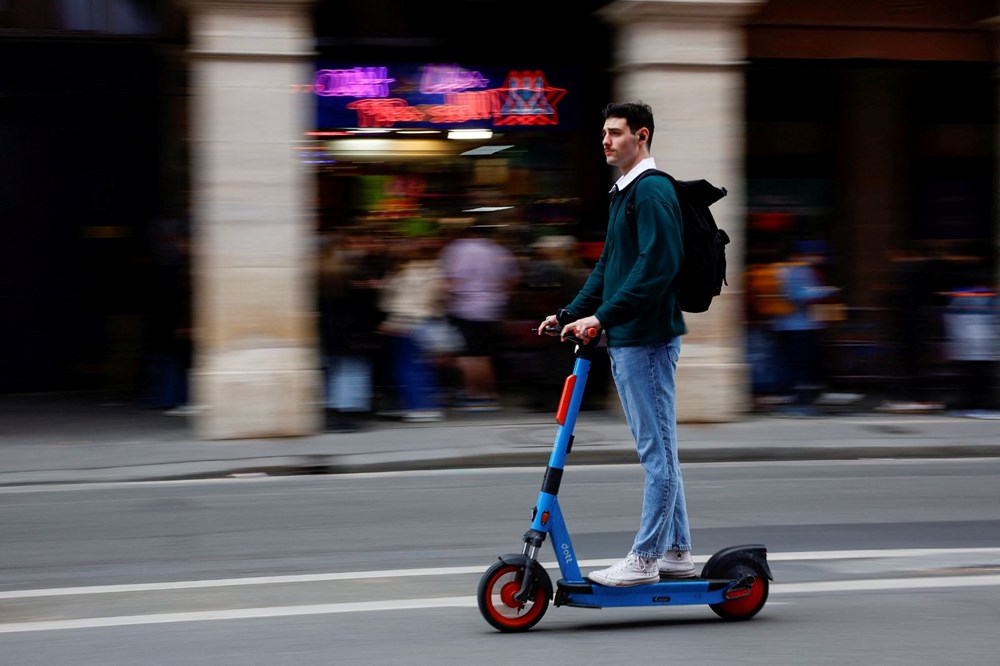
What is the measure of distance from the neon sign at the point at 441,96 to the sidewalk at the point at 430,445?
3.43 metres

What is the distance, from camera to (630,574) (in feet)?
15.0

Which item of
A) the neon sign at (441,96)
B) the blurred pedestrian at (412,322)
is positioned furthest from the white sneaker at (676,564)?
the neon sign at (441,96)

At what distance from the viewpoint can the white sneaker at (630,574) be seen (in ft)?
15.0

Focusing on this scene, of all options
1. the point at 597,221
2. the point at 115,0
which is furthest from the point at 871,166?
the point at 115,0

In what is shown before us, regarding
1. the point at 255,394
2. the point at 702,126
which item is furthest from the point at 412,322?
the point at 702,126

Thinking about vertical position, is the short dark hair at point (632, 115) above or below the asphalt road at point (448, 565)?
above

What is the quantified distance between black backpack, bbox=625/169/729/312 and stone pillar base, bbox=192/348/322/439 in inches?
231

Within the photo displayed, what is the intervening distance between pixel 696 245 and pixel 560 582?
1.33m

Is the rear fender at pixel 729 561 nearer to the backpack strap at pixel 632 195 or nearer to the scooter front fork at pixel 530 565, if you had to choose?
the scooter front fork at pixel 530 565

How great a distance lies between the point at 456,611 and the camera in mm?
5004

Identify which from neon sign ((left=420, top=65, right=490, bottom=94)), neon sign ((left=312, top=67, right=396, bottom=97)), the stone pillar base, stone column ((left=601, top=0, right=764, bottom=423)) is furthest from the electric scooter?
neon sign ((left=420, top=65, right=490, bottom=94))

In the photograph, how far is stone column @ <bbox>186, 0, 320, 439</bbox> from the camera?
32.4ft

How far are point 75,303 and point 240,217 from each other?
13.2 ft

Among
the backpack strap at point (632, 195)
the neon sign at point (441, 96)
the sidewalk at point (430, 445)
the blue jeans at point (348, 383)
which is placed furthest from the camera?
the neon sign at point (441, 96)
